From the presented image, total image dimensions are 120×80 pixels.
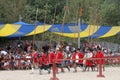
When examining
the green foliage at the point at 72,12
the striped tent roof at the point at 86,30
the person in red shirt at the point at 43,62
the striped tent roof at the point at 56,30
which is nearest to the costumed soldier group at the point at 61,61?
the person in red shirt at the point at 43,62

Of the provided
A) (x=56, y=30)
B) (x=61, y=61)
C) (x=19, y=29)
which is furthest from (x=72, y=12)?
(x=61, y=61)

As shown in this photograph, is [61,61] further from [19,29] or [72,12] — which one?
[72,12]

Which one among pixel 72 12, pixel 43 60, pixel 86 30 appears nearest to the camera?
pixel 43 60

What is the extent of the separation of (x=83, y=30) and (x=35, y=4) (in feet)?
77.5

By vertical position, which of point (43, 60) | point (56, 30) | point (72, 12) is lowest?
point (43, 60)

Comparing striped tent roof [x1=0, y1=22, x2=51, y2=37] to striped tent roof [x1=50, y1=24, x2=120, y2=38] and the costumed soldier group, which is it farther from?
the costumed soldier group

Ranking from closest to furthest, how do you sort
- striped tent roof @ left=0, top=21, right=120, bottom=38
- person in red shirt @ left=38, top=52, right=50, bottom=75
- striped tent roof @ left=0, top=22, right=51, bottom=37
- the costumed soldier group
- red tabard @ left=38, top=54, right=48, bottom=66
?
1. person in red shirt @ left=38, top=52, right=50, bottom=75
2. the costumed soldier group
3. red tabard @ left=38, top=54, right=48, bottom=66
4. striped tent roof @ left=0, top=22, right=51, bottom=37
5. striped tent roof @ left=0, top=21, right=120, bottom=38

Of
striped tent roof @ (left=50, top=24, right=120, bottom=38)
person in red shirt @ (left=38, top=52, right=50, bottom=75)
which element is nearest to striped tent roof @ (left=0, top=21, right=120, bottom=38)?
striped tent roof @ (left=50, top=24, right=120, bottom=38)

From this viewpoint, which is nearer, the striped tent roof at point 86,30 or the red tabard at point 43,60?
the red tabard at point 43,60

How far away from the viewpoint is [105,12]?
4534 cm

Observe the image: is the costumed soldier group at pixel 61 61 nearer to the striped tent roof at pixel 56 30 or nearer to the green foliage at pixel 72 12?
the striped tent roof at pixel 56 30

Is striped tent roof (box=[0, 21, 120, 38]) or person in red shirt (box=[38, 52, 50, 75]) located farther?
striped tent roof (box=[0, 21, 120, 38])

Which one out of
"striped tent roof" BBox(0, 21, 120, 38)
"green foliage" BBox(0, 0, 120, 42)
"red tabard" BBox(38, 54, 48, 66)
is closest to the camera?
"red tabard" BBox(38, 54, 48, 66)

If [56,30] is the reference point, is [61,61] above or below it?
below
